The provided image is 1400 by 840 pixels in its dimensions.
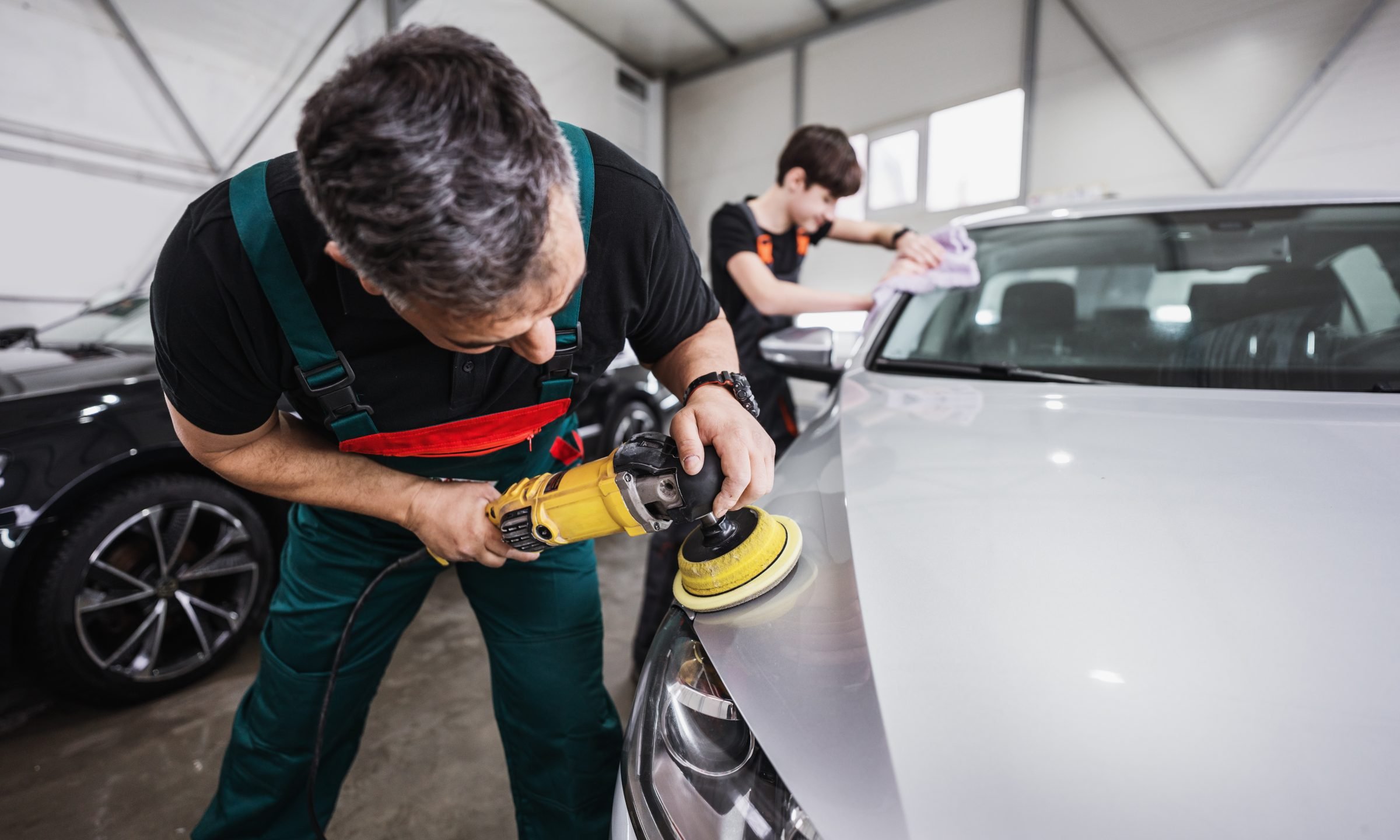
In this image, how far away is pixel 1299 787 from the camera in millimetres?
469

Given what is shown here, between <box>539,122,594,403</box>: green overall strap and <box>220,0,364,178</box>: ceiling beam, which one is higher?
<box>220,0,364,178</box>: ceiling beam

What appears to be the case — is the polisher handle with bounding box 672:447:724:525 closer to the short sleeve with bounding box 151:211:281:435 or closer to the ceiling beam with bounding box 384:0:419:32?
the short sleeve with bounding box 151:211:281:435

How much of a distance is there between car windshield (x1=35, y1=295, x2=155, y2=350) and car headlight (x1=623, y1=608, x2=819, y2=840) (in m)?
2.15

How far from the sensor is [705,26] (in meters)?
7.43

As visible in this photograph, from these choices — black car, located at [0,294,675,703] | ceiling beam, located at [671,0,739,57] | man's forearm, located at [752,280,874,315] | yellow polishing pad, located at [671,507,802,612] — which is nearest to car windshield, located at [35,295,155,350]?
black car, located at [0,294,675,703]

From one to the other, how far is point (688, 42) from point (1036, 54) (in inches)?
152

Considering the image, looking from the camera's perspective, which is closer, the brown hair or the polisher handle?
the polisher handle

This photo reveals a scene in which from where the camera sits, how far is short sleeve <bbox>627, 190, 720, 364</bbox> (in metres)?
0.92

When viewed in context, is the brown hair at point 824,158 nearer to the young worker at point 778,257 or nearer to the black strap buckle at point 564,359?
the young worker at point 778,257

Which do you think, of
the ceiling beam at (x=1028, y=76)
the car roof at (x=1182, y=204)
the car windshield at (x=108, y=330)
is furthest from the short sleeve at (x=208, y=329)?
the ceiling beam at (x=1028, y=76)

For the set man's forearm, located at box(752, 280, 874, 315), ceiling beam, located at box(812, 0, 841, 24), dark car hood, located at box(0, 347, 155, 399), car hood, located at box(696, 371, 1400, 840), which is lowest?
car hood, located at box(696, 371, 1400, 840)

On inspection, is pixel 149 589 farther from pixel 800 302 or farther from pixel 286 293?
pixel 800 302

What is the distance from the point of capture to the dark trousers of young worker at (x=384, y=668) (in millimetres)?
1009

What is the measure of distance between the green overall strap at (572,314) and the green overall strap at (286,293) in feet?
0.80
